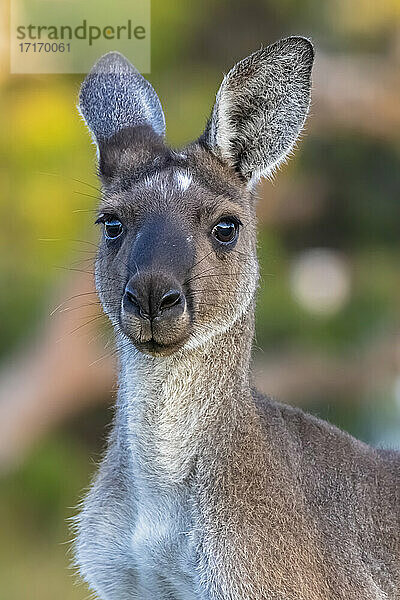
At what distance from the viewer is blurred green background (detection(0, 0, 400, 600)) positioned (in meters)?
12.6

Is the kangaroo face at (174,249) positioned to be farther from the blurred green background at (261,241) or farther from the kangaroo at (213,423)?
the blurred green background at (261,241)

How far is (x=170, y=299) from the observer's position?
4.25 m

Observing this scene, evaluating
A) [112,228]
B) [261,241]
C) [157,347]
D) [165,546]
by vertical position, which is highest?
[112,228]

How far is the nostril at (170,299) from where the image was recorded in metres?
4.23

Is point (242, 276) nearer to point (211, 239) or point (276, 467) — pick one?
point (211, 239)

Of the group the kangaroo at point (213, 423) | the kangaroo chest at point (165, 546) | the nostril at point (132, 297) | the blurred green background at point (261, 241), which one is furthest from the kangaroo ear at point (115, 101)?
the blurred green background at point (261, 241)

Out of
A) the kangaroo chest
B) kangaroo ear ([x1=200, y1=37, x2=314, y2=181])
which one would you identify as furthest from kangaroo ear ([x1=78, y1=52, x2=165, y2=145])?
the kangaroo chest

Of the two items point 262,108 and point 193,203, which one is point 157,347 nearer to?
point 193,203

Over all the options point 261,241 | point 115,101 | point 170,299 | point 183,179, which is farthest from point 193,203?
point 261,241

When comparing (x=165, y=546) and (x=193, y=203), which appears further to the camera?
(x=193, y=203)

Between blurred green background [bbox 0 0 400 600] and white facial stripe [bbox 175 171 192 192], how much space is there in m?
6.89

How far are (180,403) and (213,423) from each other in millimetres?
164

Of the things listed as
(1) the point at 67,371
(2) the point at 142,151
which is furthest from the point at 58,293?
(2) the point at 142,151

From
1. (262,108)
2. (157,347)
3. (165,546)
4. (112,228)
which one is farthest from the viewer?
(262,108)
